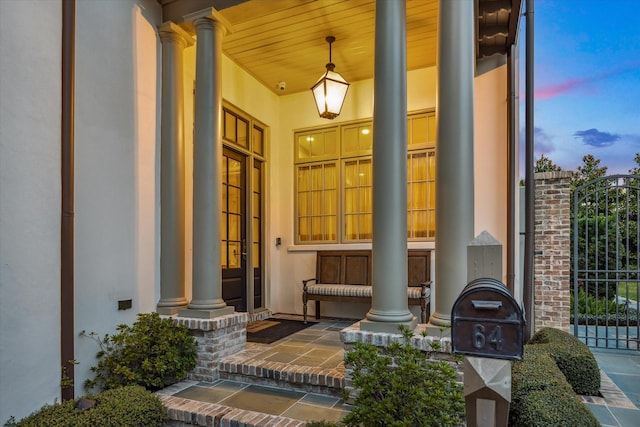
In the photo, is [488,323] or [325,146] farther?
[325,146]

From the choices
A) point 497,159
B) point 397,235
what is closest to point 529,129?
point 497,159

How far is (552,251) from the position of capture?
465 cm

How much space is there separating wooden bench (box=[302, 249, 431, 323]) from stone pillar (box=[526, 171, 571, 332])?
1.35 metres

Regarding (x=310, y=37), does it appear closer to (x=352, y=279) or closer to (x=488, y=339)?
(x=352, y=279)

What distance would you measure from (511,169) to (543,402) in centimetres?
268

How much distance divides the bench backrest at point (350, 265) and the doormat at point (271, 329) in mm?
762

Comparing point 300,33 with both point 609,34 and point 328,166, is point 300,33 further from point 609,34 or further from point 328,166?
point 609,34

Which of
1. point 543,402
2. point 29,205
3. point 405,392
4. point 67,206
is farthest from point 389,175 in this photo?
point 29,205

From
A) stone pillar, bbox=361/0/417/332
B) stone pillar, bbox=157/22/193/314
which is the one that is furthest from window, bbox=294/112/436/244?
stone pillar, bbox=157/22/193/314

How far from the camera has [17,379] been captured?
2584 mm

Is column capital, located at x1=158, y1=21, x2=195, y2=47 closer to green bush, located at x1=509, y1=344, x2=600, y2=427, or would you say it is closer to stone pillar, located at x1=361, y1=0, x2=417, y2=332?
stone pillar, located at x1=361, y1=0, x2=417, y2=332

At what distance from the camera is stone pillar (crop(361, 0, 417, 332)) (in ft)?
9.43

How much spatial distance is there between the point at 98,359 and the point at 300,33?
13.0 feet

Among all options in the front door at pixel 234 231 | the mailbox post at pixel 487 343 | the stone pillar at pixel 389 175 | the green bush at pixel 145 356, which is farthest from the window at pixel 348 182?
the mailbox post at pixel 487 343
